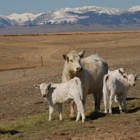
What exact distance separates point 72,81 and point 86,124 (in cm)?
170

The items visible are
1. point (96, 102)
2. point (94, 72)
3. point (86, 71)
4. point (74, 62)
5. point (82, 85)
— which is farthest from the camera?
point (96, 102)

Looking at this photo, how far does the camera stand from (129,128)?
12.4m

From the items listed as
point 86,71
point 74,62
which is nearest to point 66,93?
point 74,62

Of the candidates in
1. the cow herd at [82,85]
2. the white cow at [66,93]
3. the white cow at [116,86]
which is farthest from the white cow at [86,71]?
the white cow at [66,93]

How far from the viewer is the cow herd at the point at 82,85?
15.1 m

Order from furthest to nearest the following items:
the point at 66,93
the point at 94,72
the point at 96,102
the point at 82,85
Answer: the point at 96,102 → the point at 94,72 → the point at 82,85 → the point at 66,93

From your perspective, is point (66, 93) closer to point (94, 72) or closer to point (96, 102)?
point (94, 72)

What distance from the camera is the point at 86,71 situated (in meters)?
17.0

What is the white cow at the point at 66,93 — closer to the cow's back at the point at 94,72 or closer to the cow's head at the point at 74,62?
the cow's head at the point at 74,62

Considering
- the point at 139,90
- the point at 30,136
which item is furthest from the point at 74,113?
the point at 139,90

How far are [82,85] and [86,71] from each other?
0.81m

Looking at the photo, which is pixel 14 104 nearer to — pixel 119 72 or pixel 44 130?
pixel 119 72

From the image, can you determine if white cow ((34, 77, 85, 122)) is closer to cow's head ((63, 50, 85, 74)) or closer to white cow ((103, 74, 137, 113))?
cow's head ((63, 50, 85, 74))

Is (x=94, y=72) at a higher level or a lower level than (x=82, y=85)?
higher
